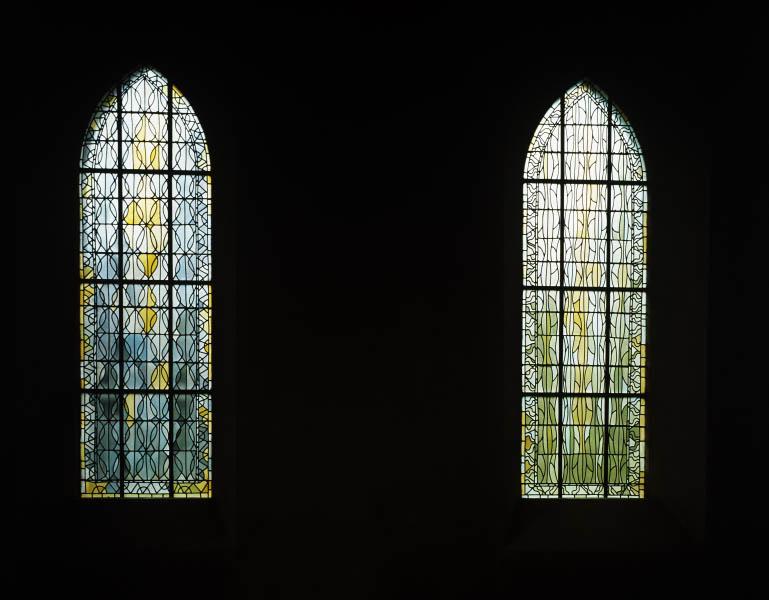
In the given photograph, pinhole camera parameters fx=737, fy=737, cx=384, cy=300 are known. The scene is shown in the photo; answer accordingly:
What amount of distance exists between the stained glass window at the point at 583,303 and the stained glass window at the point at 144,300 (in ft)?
7.72

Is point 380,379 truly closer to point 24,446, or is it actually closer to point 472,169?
point 472,169

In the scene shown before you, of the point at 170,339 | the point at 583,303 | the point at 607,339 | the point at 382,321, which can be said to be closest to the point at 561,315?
the point at 583,303

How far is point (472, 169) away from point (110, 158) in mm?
2561

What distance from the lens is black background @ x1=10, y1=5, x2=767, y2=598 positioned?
4.90 metres

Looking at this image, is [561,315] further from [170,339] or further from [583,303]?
[170,339]

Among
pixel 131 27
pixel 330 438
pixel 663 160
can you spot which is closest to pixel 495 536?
pixel 330 438

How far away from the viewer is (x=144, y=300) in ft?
17.2

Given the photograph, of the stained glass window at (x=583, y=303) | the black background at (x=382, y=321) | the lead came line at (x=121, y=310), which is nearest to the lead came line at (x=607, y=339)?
the stained glass window at (x=583, y=303)

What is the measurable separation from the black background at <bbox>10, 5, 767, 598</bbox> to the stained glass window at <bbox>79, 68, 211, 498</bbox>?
11.6 inches

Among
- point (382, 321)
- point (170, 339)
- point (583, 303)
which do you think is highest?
point (583, 303)

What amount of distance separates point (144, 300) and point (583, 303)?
124 inches

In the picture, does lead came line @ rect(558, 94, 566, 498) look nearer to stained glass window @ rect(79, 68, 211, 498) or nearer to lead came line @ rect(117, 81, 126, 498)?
stained glass window @ rect(79, 68, 211, 498)

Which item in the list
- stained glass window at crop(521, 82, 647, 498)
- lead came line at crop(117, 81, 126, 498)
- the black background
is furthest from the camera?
stained glass window at crop(521, 82, 647, 498)

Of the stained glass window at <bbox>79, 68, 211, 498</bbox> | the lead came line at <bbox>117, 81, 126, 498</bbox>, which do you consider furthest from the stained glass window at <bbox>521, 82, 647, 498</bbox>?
the lead came line at <bbox>117, 81, 126, 498</bbox>
